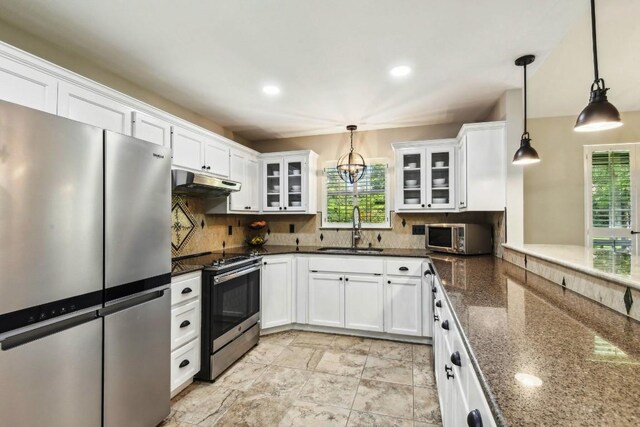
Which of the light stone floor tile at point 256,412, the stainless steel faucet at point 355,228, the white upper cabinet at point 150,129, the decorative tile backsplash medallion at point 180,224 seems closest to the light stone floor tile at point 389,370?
the light stone floor tile at point 256,412

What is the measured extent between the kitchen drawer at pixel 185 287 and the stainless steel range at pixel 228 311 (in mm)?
61

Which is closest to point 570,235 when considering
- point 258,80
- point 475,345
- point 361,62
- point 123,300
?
point 361,62

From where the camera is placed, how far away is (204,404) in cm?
217

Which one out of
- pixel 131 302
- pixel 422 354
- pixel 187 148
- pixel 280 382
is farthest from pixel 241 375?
pixel 187 148

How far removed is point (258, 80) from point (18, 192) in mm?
1847

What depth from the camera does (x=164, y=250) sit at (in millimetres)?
1914

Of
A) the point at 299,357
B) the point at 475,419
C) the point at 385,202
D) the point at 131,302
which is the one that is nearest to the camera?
the point at 475,419

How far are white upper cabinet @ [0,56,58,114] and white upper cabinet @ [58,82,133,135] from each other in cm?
5

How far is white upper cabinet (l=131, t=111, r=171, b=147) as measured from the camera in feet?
7.21

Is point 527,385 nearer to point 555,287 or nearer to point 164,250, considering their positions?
point 555,287

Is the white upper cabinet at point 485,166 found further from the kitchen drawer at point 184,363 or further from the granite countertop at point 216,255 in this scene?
the kitchen drawer at point 184,363

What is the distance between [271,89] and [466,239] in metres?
2.38

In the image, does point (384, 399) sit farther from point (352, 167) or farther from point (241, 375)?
point (352, 167)

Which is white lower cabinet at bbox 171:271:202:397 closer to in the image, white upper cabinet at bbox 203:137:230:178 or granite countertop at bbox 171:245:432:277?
granite countertop at bbox 171:245:432:277
